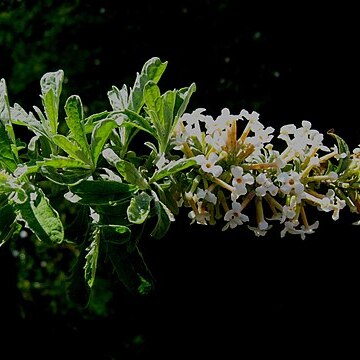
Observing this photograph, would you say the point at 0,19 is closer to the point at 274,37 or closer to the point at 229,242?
the point at 274,37

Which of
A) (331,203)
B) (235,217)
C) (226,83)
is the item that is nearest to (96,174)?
(235,217)

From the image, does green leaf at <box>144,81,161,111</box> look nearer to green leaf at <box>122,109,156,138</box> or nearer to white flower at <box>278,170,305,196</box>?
green leaf at <box>122,109,156,138</box>

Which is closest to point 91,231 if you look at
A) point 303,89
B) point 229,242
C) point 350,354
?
point 229,242

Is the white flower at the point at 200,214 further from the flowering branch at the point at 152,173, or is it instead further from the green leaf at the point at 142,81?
the green leaf at the point at 142,81

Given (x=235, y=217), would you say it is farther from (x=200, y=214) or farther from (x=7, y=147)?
(x=7, y=147)

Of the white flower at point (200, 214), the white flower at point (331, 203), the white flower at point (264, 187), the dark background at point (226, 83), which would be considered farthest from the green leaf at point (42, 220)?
the dark background at point (226, 83)

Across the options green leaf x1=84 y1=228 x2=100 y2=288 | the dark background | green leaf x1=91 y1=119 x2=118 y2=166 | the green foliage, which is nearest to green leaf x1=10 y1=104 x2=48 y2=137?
the green foliage

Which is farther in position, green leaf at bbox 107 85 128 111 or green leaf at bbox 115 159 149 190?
green leaf at bbox 107 85 128 111
